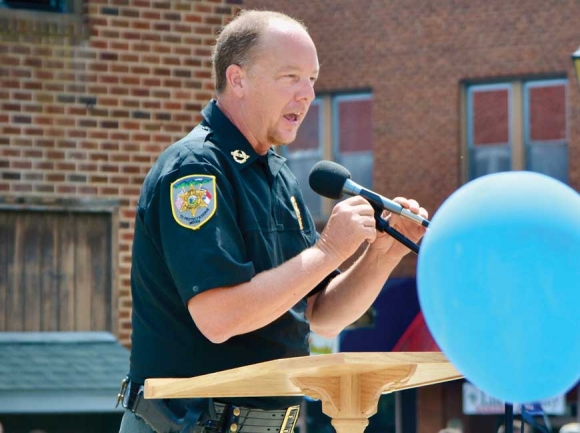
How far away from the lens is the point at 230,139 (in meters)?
3.53

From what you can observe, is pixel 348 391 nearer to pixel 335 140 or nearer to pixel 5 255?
pixel 5 255

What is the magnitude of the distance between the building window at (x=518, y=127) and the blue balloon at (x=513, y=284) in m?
17.9

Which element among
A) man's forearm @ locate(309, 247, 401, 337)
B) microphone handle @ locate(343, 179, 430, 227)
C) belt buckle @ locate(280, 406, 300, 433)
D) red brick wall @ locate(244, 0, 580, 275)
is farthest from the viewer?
red brick wall @ locate(244, 0, 580, 275)

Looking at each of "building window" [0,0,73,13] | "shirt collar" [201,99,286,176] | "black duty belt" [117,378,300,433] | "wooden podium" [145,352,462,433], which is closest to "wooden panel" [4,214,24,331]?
"building window" [0,0,73,13]

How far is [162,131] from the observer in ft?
29.3

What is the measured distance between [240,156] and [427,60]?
17.7 metres

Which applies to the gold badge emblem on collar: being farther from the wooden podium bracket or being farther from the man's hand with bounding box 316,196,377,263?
the wooden podium bracket

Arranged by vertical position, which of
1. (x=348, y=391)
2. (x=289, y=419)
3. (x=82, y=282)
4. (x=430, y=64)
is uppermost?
(x=430, y=64)

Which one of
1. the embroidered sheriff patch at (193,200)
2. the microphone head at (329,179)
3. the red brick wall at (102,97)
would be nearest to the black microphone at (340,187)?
the microphone head at (329,179)

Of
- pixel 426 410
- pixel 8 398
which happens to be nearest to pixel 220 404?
pixel 8 398

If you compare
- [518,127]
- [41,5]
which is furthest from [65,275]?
[518,127]

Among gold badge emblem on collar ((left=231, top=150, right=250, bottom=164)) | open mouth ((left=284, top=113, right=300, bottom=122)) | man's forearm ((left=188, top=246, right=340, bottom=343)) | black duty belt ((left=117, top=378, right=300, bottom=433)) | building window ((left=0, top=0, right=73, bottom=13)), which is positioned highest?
building window ((left=0, top=0, right=73, bottom=13))

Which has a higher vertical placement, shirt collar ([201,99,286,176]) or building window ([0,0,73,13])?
building window ([0,0,73,13])

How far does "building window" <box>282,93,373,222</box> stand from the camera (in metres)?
21.7
